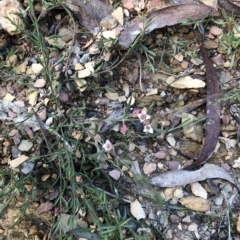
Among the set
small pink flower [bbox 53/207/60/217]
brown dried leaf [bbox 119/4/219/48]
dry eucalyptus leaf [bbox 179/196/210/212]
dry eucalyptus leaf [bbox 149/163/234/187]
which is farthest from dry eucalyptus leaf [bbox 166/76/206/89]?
small pink flower [bbox 53/207/60/217]

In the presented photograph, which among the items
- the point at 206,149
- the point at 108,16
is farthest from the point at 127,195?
the point at 108,16

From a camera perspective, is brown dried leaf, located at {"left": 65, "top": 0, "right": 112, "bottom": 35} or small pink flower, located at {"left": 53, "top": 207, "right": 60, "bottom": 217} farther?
brown dried leaf, located at {"left": 65, "top": 0, "right": 112, "bottom": 35}

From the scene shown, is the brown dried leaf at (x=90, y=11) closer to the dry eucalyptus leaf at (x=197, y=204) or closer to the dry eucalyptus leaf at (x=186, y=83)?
the dry eucalyptus leaf at (x=186, y=83)

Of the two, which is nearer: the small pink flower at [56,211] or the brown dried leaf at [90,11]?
the small pink flower at [56,211]

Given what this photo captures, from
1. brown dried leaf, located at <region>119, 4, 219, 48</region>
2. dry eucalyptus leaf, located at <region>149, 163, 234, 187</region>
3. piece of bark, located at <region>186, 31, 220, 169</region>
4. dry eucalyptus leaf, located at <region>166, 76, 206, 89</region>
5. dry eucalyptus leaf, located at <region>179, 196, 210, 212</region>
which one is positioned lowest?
dry eucalyptus leaf, located at <region>179, 196, 210, 212</region>

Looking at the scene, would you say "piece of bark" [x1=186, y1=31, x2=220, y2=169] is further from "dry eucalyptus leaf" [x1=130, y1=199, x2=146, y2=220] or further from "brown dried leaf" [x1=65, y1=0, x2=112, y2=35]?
"brown dried leaf" [x1=65, y1=0, x2=112, y2=35]

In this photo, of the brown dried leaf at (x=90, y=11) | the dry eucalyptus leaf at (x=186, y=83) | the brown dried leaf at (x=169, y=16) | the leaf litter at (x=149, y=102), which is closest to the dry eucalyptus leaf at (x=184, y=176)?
the leaf litter at (x=149, y=102)
